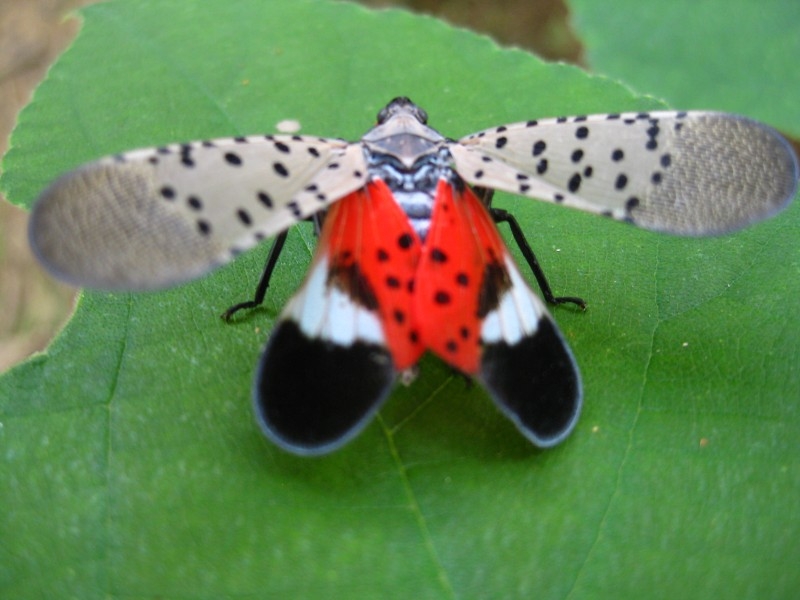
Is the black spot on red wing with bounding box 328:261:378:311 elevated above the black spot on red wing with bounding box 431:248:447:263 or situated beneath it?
situated beneath

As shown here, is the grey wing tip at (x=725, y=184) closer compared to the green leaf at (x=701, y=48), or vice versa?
the grey wing tip at (x=725, y=184)

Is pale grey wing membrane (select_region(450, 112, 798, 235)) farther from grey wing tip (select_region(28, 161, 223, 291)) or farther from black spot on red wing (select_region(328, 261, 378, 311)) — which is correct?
grey wing tip (select_region(28, 161, 223, 291))

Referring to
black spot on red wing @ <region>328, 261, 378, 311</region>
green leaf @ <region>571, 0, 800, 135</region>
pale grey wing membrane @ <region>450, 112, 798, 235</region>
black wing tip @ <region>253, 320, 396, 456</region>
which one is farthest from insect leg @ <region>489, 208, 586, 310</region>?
green leaf @ <region>571, 0, 800, 135</region>

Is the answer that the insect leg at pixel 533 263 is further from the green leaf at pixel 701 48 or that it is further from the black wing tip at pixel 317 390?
the green leaf at pixel 701 48

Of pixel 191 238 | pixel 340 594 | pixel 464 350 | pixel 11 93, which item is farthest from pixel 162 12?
pixel 11 93

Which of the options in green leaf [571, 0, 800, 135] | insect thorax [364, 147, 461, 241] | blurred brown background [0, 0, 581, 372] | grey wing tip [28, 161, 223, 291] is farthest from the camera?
blurred brown background [0, 0, 581, 372]

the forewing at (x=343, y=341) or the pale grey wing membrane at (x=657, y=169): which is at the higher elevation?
the pale grey wing membrane at (x=657, y=169)

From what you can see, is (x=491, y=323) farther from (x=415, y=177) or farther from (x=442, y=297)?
(x=415, y=177)

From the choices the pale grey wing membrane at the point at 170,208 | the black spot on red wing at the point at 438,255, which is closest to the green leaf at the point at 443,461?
the black spot on red wing at the point at 438,255
